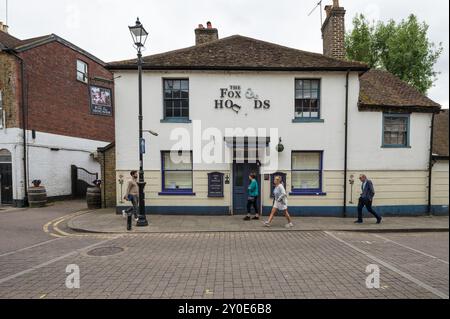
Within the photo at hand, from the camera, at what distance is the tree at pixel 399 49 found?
66.9 ft

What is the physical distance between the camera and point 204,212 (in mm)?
10914

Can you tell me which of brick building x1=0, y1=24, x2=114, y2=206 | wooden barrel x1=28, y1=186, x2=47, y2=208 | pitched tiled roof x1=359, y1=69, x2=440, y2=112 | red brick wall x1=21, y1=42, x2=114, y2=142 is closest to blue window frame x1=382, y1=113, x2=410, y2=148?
pitched tiled roof x1=359, y1=69, x2=440, y2=112

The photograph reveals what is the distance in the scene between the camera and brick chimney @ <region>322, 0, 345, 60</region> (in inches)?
463

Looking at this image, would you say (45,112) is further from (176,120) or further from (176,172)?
(176,172)

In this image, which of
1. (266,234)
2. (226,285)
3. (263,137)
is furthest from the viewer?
(263,137)

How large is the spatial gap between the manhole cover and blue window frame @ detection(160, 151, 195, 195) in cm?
434

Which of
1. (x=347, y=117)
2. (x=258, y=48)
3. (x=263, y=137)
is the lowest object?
(x=263, y=137)

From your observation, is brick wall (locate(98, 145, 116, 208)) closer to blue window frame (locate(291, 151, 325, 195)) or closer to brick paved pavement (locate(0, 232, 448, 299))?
brick paved pavement (locate(0, 232, 448, 299))

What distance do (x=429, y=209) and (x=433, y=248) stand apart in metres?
5.35

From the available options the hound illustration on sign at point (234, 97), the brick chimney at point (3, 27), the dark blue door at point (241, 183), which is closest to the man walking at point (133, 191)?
the dark blue door at point (241, 183)

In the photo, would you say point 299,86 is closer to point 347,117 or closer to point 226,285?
point 347,117

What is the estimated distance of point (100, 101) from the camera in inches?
424

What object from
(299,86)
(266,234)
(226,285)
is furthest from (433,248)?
(299,86)

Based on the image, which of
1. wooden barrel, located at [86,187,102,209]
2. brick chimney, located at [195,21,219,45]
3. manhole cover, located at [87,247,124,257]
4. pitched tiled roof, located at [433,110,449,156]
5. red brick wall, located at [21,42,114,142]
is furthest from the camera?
red brick wall, located at [21,42,114,142]
